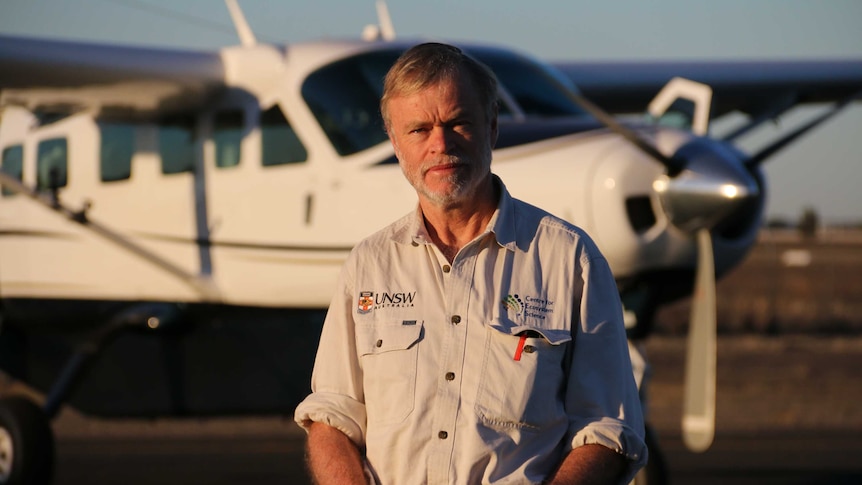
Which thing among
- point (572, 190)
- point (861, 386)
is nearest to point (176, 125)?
point (572, 190)

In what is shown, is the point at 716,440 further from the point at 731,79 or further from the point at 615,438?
the point at 615,438

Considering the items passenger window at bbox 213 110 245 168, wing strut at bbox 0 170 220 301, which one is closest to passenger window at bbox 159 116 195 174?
passenger window at bbox 213 110 245 168

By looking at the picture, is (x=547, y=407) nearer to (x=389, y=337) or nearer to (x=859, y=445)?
(x=389, y=337)

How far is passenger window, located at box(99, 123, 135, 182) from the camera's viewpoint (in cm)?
1015

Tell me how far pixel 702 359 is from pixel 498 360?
230 inches

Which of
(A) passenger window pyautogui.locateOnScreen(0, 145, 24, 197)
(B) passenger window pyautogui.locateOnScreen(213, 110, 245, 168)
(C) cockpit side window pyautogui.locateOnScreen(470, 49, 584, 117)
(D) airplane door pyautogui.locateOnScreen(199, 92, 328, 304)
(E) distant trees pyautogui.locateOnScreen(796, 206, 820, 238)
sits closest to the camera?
(C) cockpit side window pyautogui.locateOnScreen(470, 49, 584, 117)

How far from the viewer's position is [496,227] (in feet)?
A: 9.57

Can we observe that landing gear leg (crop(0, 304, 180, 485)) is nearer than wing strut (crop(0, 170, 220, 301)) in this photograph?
No

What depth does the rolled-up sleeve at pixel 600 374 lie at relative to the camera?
2857 millimetres

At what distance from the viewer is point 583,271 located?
2873mm

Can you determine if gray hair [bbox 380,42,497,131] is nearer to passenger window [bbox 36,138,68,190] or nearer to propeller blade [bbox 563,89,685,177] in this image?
propeller blade [bbox 563,89,685,177]

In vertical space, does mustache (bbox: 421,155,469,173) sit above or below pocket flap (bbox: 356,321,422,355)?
above

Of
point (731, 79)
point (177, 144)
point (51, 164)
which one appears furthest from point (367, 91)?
point (731, 79)

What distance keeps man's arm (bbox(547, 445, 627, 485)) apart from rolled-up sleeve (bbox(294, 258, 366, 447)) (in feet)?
1.52
